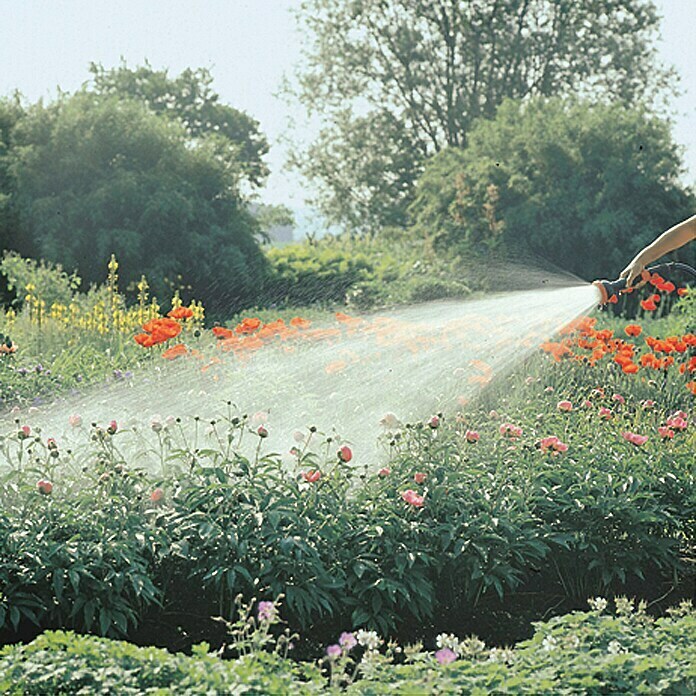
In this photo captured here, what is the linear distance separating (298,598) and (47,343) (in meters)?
4.70

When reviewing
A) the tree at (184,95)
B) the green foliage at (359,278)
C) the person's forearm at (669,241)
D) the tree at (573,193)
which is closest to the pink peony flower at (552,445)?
the person's forearm at (669,241)

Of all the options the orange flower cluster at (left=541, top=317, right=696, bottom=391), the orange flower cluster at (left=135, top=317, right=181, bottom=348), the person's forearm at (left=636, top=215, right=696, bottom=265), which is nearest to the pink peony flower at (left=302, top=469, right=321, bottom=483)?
the person's forearm at (left=636, top=215, right=696, bottom=265)

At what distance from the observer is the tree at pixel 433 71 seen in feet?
81.3

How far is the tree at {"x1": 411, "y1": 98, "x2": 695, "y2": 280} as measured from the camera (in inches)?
553

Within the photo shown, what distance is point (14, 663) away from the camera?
8.14ft

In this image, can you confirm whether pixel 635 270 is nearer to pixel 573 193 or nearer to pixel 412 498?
pixel 412 498

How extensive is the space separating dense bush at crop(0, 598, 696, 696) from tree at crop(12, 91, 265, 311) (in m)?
10.9

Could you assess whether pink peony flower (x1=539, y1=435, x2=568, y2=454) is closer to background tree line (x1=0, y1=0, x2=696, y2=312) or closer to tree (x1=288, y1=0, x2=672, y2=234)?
background tree line (x1=0, y1=0, x2=696, y2=312)

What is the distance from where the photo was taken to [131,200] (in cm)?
1371

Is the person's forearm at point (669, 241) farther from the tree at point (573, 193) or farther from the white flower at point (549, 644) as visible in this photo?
the tree at point (573, 193)

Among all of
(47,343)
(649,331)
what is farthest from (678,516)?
(649,331)

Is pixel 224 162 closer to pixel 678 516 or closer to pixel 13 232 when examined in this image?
pixel 13 232

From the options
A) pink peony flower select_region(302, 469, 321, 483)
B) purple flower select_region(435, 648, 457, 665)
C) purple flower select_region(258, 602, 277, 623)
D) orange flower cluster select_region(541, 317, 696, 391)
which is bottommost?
purple flower select_region(435, 648, 457, 665)

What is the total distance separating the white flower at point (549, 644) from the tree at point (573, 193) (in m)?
11.6
